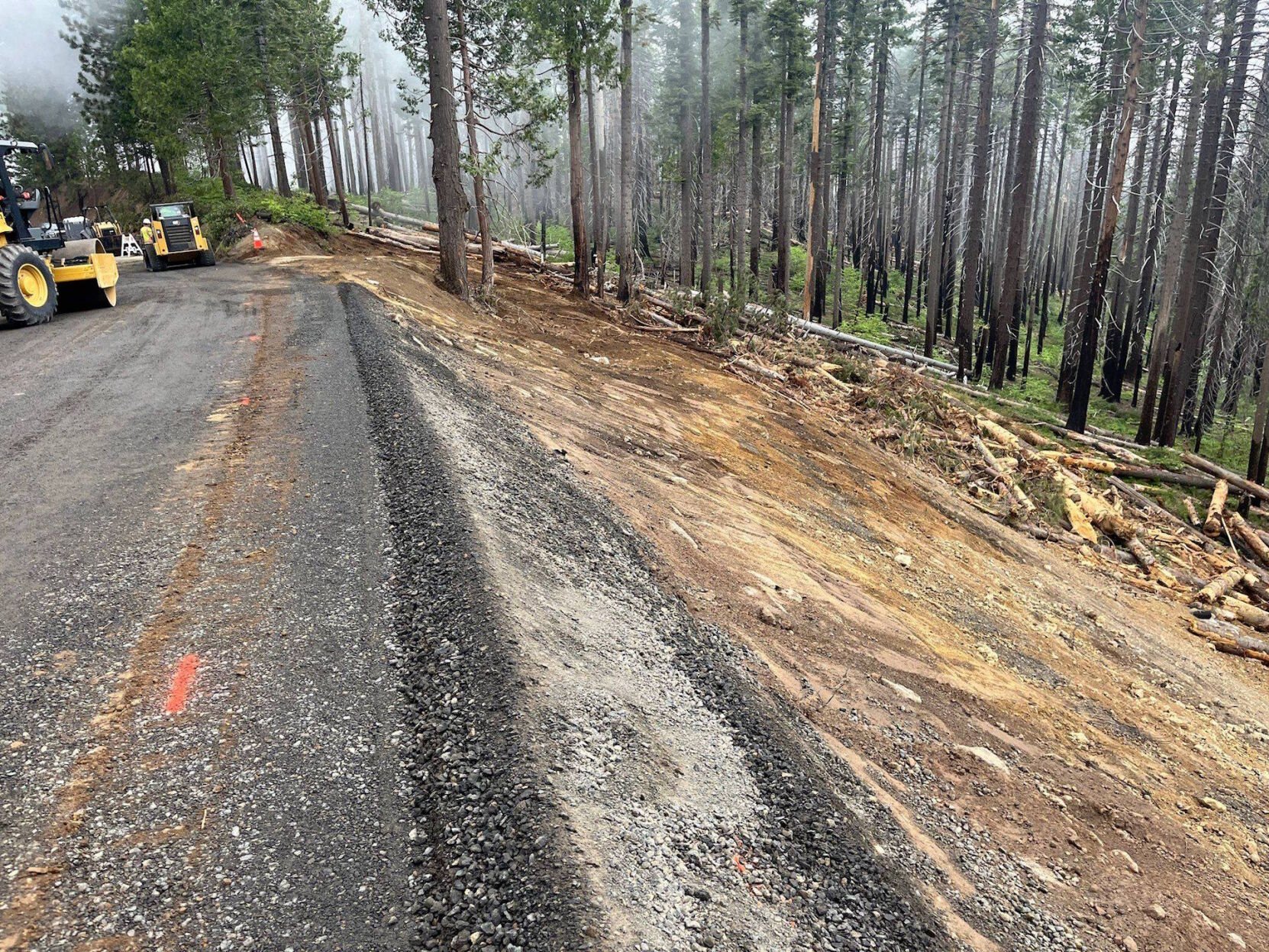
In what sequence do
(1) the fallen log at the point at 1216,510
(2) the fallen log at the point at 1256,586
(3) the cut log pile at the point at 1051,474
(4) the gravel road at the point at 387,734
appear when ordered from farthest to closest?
(1) the fallen log at the point at 1216,510 → (3) the cut log pile at the point at 1051,474 → (2) the fallen log at the point at 1256,586 → (4) the gravel road at the point at 387,734

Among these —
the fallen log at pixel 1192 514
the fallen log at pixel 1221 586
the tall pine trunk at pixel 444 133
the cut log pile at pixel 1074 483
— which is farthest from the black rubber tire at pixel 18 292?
the fallen log at pixel 1192 514

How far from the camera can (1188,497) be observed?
47.1 feet

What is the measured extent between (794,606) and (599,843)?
3.54 m

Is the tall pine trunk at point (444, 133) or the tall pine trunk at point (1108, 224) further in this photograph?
the tall pine trunk at point (1108, 224)

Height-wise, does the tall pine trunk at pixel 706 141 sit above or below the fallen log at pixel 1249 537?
above

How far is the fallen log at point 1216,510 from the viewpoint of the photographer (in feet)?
43.2

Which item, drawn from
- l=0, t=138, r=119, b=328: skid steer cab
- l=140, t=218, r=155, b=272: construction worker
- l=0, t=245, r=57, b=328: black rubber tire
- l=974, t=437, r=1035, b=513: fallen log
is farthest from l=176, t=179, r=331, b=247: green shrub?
l=974, t=437, r=1035, b=513: fallen log

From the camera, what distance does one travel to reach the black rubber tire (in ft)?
38.9

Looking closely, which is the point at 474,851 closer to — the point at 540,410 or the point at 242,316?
the point at 540,410

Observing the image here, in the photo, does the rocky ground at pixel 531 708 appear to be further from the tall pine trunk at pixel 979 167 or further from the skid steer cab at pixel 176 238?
the tall pine trunk at pixel 979 167

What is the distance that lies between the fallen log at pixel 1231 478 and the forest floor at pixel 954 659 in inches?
254

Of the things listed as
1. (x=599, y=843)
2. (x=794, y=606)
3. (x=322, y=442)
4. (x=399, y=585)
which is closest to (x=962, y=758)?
(x=794, y=606)

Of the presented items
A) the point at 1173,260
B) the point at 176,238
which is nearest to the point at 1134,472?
the point at 1173,260

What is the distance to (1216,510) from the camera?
44.3 feet
